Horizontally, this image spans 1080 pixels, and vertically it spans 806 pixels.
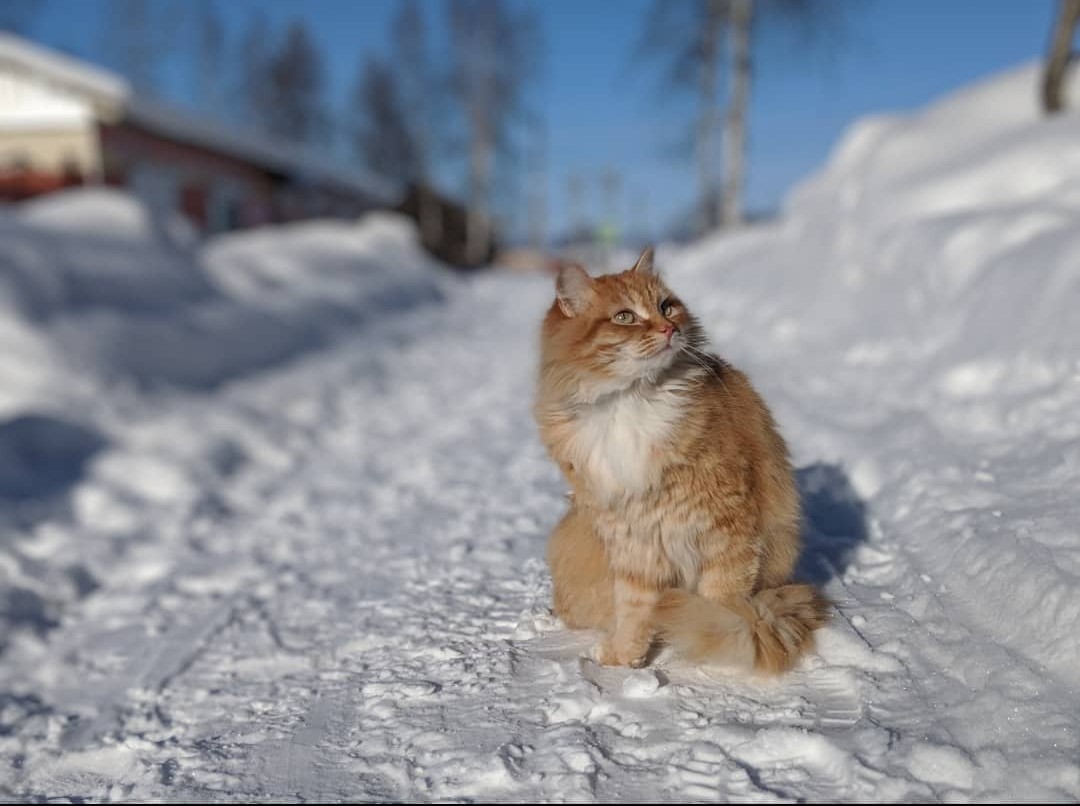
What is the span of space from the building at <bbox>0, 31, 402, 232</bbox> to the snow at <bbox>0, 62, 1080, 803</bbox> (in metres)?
6.42

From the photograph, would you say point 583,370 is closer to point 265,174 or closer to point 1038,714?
point 1038,714

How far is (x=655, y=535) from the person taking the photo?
208cm

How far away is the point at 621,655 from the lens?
2.20 m

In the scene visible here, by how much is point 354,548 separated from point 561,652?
183 cm

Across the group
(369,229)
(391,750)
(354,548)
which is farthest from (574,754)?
(369,229)

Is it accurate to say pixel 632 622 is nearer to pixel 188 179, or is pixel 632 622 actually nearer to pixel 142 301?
pixel 142 301

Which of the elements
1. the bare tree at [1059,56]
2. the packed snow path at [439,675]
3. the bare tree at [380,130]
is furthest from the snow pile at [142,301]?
the bare tree at [380,130]

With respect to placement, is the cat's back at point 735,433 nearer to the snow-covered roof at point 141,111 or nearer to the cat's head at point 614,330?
the cat's head at point 614,330

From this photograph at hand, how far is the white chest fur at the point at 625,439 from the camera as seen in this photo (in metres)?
2.06

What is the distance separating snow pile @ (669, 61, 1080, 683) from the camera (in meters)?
2.49

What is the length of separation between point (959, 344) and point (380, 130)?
36.9 m

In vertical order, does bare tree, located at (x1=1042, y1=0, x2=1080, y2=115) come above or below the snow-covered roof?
below

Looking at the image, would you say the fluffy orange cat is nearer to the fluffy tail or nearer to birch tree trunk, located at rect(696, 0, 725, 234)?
the fluffy tail

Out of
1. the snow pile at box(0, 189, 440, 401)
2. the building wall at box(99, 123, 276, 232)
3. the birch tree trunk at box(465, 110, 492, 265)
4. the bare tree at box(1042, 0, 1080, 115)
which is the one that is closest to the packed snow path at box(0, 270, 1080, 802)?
the snow pile at box(0, 189, 440, 401)
